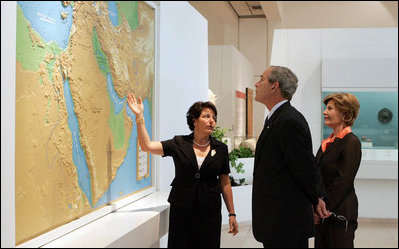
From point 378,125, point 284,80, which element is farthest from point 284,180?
point 378,125

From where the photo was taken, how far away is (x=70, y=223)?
3.65 metres

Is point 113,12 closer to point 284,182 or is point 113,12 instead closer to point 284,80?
point 284,80

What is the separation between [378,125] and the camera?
641 cm

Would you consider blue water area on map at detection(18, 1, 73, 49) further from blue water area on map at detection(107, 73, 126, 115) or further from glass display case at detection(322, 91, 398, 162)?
glass display case at detection(322, 91, 398, 162)

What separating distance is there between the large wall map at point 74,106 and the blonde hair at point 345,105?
1747 mm

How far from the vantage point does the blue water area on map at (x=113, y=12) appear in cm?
425

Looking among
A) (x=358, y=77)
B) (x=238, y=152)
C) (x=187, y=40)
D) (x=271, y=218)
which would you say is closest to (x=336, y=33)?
(x=358, y=77)

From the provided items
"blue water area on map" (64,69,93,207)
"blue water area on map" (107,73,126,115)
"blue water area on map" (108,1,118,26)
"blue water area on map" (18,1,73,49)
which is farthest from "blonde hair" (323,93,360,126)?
"blue water area on map" (18,1,73,49)

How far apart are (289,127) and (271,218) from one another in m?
0.63

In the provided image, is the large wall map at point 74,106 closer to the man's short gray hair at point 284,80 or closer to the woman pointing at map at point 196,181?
the woman pointing at map at point 196,181

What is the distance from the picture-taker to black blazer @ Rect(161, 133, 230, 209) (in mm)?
3860

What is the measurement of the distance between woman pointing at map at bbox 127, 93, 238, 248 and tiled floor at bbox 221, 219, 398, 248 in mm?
854

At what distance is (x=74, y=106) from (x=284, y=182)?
5.03 feet

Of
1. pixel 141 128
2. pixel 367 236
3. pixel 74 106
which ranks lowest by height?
pixel 367 236
